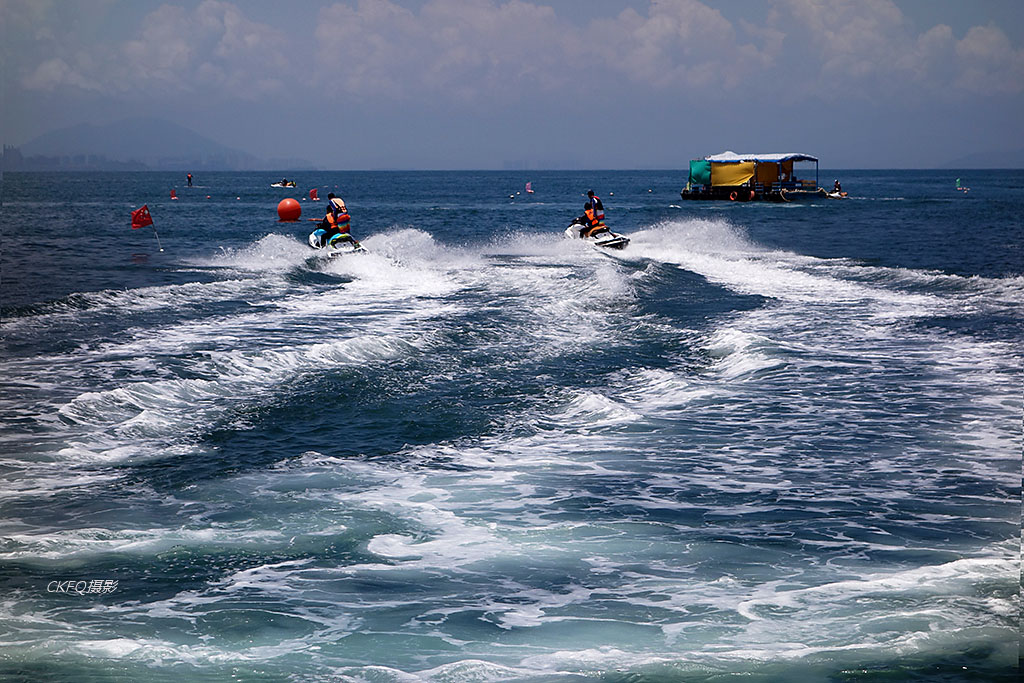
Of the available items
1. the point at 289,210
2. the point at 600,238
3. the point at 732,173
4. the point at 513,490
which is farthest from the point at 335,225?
the point at 732,173

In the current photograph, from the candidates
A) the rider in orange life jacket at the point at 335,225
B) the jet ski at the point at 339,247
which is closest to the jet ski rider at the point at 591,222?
the jet ski at the point at 339,247

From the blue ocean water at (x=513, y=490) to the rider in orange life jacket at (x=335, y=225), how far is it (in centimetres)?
1061

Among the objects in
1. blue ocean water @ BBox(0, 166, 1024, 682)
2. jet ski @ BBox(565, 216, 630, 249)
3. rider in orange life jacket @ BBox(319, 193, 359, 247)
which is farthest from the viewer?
jet ski @ BBox(565, 216, 630, 249)

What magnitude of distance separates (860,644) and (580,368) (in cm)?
1041

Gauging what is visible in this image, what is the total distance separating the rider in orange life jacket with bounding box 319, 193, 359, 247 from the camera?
35.4 meters

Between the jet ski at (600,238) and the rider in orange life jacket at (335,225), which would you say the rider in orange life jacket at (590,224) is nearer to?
the jet ski at (600,238)

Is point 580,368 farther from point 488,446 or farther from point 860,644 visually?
point 860,644

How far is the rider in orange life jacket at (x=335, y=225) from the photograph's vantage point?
116ft

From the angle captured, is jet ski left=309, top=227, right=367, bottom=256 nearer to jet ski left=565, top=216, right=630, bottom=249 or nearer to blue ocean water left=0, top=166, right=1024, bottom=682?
blue ocean water left=0, top=166, right=1024, bottom=682

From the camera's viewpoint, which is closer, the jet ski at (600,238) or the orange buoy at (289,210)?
the jet ski at (600,238)

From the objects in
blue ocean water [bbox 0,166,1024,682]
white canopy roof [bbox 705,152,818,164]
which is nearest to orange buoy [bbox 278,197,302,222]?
blue ocean water [bbox 0,166,1024,682]

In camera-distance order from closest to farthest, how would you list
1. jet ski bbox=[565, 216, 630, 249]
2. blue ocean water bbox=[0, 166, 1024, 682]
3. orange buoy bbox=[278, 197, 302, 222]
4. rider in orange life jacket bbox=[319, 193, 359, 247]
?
blue ocean water bbox=[0, 166, 1024, 682]
rider in orange life jacket bbox=[319, 193, 359, 247]
jet ski bbox=[565, 216, 630, 249]
orange buoy bbox=[278, 197, 302, 222]

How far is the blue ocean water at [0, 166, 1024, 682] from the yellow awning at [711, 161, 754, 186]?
182ft

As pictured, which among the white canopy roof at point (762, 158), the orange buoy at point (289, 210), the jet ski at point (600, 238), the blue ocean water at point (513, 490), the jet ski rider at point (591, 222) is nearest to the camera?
the blue ocean water at point (513, 490)
